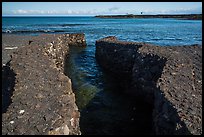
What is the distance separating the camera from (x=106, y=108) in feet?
42.3

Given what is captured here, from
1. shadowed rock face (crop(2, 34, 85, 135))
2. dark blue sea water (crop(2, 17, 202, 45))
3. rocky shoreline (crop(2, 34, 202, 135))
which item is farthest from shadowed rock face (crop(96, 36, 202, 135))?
dark blue sea water (crop(2, 17, 202, 45))

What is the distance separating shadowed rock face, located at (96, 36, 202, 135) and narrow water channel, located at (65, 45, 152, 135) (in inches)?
30.7

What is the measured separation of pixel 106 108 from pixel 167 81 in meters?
4.12

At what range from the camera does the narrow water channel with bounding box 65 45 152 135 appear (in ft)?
35.3

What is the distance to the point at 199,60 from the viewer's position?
12398mm

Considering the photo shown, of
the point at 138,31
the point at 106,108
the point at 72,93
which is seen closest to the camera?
the point at 72,93

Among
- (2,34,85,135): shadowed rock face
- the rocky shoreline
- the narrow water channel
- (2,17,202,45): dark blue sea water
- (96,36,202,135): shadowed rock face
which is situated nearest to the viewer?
(2,34,85,135): shadowed rock face

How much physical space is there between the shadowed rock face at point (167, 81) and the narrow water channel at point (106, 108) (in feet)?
2.56

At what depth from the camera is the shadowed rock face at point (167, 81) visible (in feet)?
24.6

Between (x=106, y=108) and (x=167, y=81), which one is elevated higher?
(x=167, y=81)

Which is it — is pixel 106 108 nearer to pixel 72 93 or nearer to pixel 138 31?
pixel 72 93

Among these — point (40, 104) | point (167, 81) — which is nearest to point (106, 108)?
point (167, 81)

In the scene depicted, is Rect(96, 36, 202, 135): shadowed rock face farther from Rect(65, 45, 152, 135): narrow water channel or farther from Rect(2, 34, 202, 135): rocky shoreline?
Rect(65, 45, 152, 135): narrow water channel

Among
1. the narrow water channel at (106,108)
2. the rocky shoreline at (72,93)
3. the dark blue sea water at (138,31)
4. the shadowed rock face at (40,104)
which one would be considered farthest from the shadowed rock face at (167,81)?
the dark blue sea water at (138,31)
